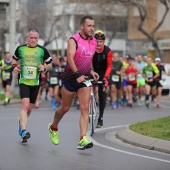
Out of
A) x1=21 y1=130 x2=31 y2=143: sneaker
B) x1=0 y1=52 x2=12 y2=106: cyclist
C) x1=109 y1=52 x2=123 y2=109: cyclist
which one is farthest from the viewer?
x1=0 y1=52 x2=12 y2=106: cyclist

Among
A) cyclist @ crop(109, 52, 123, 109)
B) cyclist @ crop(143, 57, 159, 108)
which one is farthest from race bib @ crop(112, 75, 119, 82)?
cyclist @ crop(143, 57, 159, 108)

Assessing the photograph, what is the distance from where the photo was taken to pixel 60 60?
23312 mm

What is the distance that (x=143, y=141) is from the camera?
12109 mm

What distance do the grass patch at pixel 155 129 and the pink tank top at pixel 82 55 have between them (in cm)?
227

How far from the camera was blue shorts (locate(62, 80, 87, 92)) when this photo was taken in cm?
1077

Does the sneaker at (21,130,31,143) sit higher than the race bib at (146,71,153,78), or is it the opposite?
the race bib at (146,71,153,78)

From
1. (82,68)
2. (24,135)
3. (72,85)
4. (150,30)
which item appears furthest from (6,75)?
(150,30)

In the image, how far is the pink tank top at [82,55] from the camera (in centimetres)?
Result: 1063

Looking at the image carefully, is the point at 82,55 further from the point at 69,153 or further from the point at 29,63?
the point at 29,63

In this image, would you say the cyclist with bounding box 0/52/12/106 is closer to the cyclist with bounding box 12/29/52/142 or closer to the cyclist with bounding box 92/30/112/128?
the cyclist with bounding box 92/30/112/128

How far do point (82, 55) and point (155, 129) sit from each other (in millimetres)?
3468

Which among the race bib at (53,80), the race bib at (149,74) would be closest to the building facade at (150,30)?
the race bib at (149,74)

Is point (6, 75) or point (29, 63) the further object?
point (6, 75)

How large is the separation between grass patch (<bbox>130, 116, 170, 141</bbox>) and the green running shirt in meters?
2.37
